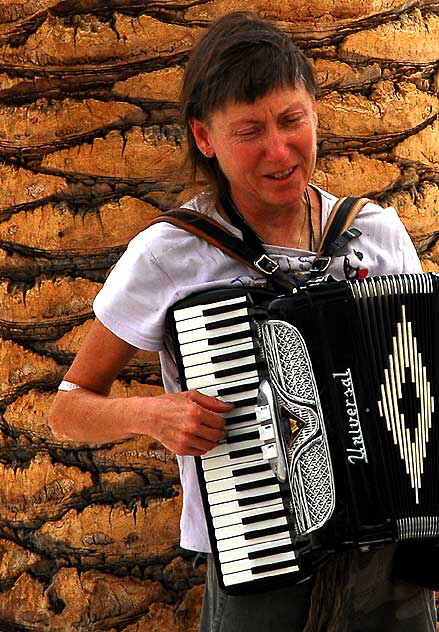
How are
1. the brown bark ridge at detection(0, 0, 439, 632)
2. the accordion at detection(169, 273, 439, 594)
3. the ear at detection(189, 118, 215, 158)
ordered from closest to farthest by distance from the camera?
1. the accordion at detection(169, 273, 439, 594)
2. the ear at detection(189, 118, 215, 158)
3. the brown bark ridge at detection(0, 0, 439, 632)

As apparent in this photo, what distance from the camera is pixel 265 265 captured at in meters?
2.71

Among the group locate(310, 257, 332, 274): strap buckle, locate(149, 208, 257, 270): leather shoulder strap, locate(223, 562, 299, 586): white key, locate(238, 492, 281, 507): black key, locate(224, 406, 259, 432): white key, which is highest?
locate(149, 208, 257, 270): leather shoulder strap

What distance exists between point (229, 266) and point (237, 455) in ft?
1.49

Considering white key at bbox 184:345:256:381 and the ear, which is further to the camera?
the ear

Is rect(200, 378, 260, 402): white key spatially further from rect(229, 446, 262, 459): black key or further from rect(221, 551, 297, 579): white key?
rect(221, 551, 297, 579): white key

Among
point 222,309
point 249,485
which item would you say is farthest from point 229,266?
point 249,485

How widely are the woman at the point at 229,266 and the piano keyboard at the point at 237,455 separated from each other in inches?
1.9

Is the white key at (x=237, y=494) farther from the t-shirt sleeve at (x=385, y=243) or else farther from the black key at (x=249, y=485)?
the t-shirt sleeve at (x=385, y=243)

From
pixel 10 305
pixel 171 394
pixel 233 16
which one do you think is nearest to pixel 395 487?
pixel 171 394

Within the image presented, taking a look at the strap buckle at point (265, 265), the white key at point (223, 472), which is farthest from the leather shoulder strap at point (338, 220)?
the white key at point (223, 472)

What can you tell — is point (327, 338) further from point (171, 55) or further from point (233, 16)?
point (171, 55)

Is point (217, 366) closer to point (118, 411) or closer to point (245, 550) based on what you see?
point (118, 411)

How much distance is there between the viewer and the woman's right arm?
2555 mm

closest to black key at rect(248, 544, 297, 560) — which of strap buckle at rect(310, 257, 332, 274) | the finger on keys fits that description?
the finger on keys
